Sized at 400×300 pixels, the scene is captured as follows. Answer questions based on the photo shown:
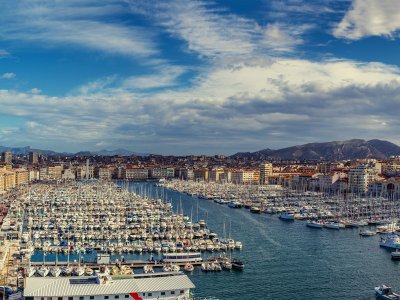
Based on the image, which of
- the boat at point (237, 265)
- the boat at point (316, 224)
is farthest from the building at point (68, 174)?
the boat at point (237, 265)

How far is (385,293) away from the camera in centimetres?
1806

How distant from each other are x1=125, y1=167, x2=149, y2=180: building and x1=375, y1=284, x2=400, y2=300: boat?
82119mm

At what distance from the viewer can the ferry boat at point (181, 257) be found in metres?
22.5

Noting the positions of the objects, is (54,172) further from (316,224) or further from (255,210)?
(316,224)

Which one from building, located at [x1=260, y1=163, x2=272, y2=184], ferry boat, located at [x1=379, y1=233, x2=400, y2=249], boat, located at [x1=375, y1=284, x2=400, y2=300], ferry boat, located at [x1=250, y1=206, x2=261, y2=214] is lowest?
boat, located at [x1=375, y1=284, x2=400, y2=300]

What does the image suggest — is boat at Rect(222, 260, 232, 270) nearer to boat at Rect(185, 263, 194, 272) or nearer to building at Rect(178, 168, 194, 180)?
boat at Rect(185, 263, 194, 272)

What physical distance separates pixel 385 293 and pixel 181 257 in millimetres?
8465

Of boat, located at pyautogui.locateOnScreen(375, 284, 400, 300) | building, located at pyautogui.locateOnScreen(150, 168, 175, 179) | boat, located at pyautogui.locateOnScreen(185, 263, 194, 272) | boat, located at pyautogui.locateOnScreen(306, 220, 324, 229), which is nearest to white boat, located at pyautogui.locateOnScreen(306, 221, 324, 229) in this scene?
boat, located at pyautogui.locateOnScreen(306, 220, 324, 229)

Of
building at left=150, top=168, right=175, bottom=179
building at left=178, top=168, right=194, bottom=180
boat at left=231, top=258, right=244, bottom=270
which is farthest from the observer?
building at left=150, top=168, right=175, bottom=179

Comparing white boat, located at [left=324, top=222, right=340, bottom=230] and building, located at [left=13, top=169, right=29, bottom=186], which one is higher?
building, located at [left=13, top=169, right=29, bottom=186]

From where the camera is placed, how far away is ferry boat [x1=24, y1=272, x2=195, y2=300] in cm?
1358

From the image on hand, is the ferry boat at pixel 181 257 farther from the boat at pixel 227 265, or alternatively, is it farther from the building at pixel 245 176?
the building at pixel 245 176

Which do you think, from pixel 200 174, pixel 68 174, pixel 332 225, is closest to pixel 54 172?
pixel 68 174

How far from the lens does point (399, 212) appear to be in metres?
40.4
